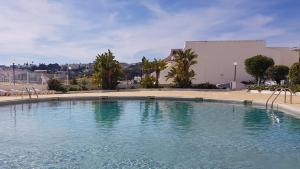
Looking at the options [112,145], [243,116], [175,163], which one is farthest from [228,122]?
[175,163]

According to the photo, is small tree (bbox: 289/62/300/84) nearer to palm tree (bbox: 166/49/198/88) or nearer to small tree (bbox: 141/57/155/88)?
palm tree (bbox: 166/49/198/88)

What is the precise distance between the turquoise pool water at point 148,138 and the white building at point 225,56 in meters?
20.5

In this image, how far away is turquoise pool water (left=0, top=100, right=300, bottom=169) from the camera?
9.55 meters

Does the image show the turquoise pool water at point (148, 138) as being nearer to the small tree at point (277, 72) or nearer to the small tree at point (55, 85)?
the small tree at point (55, 85)

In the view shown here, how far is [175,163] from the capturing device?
9359 millimetres

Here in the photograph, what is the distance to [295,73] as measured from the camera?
83.7 ft

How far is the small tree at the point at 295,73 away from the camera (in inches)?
990

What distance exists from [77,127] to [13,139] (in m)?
2.95

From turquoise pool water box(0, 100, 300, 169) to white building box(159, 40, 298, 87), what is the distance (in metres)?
20.5

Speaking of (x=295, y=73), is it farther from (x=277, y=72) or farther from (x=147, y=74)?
(x=147, y=74)

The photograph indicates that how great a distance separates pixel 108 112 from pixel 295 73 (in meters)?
12.3

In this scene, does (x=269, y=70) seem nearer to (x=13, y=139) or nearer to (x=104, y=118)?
(x=104, y=118)

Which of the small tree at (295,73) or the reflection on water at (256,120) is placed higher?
the small tree at (295,73)

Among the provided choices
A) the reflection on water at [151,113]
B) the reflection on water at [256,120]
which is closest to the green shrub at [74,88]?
the reflection on water at [151,113]
